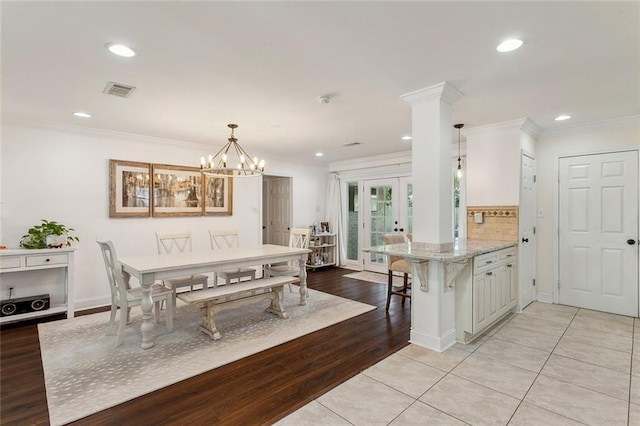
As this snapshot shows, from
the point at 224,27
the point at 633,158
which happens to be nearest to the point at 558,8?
the point at 224,27

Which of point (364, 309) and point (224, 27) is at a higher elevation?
point (224, 27)

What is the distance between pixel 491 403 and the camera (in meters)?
2.04

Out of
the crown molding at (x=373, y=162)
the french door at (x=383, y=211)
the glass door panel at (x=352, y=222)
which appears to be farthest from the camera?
the glass door panel at (x=352, y=222)

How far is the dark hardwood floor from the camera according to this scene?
6.38ft

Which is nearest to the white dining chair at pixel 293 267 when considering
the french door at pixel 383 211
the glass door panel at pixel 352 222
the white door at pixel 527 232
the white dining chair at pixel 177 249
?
the white dining chair at pixel 177 249

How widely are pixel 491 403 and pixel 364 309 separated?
207cm

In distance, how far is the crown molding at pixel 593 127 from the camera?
3688 mm

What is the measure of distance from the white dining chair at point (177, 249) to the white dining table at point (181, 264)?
344 millimetres

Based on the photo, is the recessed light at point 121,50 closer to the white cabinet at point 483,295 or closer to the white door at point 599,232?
the white cabinet at point 483,295

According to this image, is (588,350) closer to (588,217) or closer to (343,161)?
(588,217)

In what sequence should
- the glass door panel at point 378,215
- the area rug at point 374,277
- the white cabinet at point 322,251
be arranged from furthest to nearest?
the white cabinet at point 322,251 → the glass door panel at point 378,215 → the area rug at point 374,277

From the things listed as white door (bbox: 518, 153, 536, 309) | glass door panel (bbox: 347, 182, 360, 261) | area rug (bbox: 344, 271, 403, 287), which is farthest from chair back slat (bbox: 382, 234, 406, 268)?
glass door panel (bbox: 347, 182, 360, 261)

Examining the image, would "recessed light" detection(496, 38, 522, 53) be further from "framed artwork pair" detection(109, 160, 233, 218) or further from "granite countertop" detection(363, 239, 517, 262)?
"framed artwork pair" detection(109, 160, 233, 218)

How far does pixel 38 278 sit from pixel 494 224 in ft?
18.9
